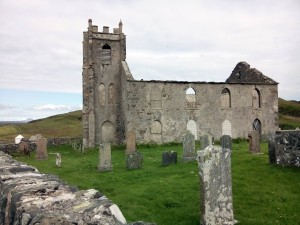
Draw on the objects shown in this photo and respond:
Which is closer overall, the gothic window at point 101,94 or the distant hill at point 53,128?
the gothic window at point 101,94

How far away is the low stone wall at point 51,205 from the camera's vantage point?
321cm

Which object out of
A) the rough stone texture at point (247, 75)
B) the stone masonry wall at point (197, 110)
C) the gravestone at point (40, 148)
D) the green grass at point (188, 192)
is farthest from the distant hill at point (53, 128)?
the green grass at point (188, 192)

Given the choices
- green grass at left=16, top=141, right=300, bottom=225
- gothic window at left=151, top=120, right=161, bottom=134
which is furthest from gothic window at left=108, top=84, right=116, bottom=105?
green grass at left=16, top=141, right=300, bottom=225

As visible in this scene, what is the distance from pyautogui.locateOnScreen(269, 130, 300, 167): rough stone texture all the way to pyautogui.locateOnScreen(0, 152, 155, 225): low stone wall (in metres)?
9.18

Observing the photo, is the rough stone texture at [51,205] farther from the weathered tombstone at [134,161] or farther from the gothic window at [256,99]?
the gothic window at [256,99]

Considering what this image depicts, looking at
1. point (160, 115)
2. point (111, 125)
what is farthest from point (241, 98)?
point (111, 125)

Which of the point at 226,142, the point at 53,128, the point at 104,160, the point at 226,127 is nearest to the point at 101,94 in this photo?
the point at 226,127

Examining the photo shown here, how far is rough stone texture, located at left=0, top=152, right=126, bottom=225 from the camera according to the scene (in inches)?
126

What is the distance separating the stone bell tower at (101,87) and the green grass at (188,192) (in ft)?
53.9

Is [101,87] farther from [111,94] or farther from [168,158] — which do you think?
[168,158]

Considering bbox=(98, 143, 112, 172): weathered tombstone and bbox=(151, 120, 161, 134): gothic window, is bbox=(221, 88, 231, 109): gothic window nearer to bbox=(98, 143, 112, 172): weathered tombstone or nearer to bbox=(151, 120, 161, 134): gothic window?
bbox=(151, 120, 161, 134): gothic window

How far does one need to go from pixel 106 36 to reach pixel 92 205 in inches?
1229

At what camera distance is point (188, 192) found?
1014 cm

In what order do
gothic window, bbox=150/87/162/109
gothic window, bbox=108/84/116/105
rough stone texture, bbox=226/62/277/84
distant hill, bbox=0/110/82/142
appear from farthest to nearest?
distant hill, bbox=0/110/82/142
rough stone texture, bbox=226/62/277/84
gothic window, bbox=108/84/116/105
gothic window, bbox=150/87/162/109
